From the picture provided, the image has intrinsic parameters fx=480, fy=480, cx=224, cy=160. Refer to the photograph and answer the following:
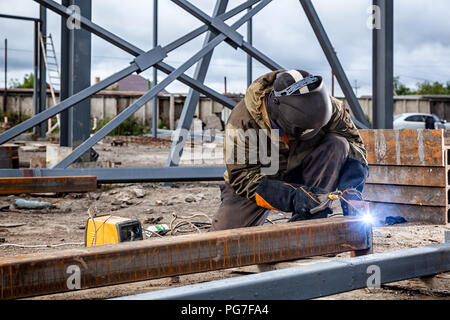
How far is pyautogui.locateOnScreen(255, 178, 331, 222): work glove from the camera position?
251cm

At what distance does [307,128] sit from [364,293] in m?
0.90

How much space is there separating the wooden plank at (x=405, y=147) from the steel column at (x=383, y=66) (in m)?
1.02

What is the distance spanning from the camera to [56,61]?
16.0 meters

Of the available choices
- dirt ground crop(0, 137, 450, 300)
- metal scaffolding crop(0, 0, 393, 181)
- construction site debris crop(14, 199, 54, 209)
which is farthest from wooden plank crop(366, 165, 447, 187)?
construction site debris crop(14, 199, 54, 209)

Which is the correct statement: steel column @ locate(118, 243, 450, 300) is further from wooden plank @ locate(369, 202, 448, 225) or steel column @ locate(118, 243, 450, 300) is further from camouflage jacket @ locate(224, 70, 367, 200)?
wooden plank @ locate(369, 202, 448, 225)

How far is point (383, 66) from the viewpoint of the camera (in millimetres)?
5418

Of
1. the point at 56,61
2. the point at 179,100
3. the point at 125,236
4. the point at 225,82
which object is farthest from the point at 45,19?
the point at 225,82

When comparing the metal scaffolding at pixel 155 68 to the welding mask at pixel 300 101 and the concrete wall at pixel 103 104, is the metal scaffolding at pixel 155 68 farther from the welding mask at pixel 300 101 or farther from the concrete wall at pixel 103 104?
the concrete wall at pixel 103 104

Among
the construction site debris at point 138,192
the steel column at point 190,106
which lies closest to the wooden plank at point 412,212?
the steel column at point 190,106

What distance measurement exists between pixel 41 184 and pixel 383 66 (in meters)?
3.82

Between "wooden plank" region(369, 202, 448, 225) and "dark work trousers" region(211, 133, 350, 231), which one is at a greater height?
"dark work trousers" region(211, 133, 350, 231)

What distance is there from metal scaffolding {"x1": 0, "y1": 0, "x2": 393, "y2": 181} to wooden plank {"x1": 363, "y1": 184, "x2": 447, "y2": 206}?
1120mm

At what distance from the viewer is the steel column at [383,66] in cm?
535
